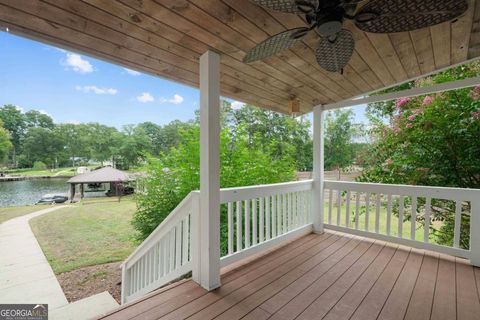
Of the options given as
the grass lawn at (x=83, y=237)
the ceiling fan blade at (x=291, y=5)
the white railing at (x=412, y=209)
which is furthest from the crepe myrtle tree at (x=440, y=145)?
the grass lawn at (x=83, y=237)

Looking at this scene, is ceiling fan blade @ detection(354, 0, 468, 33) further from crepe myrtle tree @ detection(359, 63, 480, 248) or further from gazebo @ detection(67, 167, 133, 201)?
gazebo @ detection(67, 167, 133, 201)

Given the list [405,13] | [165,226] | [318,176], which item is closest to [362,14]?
[405,13]

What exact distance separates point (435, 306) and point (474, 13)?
227 centimetres

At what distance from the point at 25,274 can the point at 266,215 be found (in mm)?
6128

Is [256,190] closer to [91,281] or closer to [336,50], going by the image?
[336,50]

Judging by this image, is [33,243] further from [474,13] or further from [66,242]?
[474,13]

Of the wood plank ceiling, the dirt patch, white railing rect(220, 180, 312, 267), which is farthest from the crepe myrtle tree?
the dirt patch

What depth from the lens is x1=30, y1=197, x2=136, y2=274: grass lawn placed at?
6176 millimetres

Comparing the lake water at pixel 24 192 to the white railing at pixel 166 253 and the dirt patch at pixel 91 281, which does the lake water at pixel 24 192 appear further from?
the white railing at pixel 166 253

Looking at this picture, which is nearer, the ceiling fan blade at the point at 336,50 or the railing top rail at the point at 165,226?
the ceiling fan blade at the point at 336,50

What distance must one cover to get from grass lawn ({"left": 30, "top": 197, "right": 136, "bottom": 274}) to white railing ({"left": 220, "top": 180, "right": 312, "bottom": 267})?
3.41m

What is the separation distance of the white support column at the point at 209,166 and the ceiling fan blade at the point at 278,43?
2.06 feet

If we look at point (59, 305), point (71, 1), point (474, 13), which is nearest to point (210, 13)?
point (71, 1)

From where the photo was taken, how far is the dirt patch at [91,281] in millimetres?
4407
